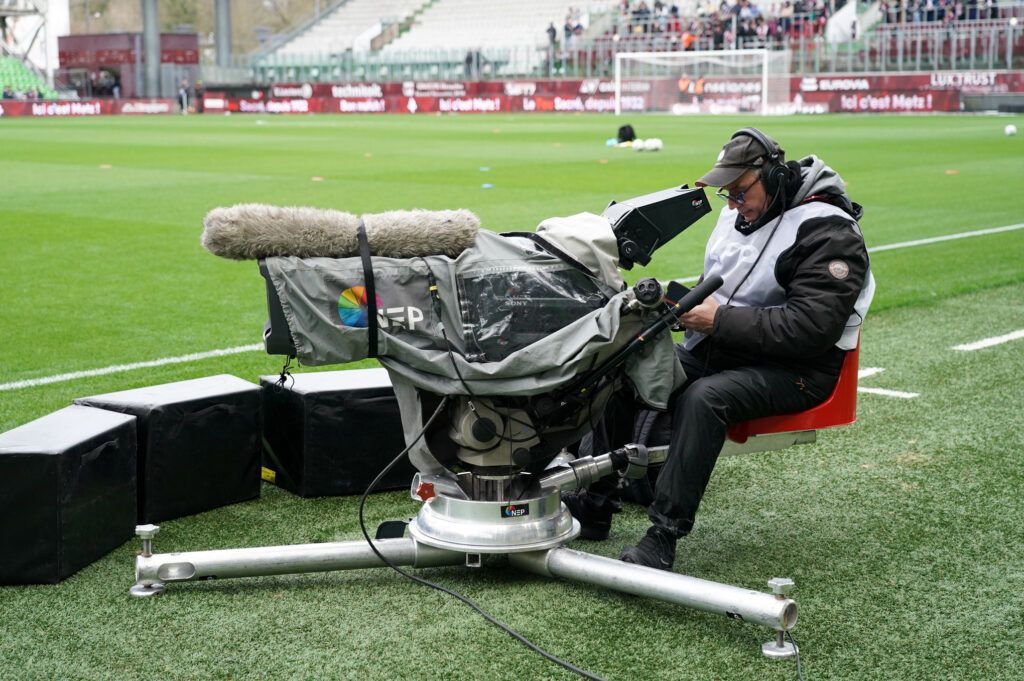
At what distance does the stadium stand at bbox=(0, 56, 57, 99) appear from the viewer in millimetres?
61156

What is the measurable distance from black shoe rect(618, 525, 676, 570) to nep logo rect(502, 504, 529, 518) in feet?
1.20

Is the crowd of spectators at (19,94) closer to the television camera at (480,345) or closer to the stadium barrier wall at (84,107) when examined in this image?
the stadium barrier wall at (84,107)

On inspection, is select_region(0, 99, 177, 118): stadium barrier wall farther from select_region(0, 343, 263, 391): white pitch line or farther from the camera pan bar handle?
the camera pan bar handle

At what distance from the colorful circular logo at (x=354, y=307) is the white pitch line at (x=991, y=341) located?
5095 mm

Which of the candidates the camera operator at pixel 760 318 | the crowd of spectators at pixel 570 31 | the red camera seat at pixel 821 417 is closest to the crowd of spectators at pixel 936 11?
the crowd of spectators at pixel 570 31

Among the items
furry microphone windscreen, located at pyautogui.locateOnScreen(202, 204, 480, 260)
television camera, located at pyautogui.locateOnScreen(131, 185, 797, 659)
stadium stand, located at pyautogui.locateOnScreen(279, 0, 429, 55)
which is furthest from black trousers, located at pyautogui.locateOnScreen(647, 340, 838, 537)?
stadium stand, located at pyautogui.locateOnScreen(279, 0, 429, 55)

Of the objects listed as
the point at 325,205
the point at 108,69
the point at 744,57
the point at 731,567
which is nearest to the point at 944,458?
the point at 731,567

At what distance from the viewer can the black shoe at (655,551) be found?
4.14m

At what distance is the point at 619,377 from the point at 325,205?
11.9m

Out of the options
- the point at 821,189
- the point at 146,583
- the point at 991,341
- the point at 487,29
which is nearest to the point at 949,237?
the point at 991,341

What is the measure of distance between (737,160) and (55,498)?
257 cm

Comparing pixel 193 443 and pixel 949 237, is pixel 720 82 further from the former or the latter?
pixel 193 443

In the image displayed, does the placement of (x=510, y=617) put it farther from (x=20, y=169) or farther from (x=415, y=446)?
(x=20, y=169)

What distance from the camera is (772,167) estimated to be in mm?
4434
